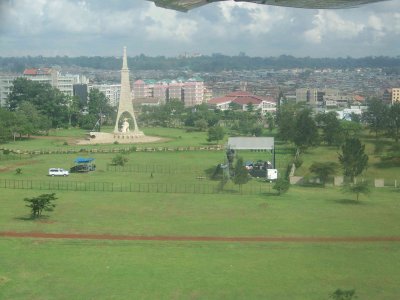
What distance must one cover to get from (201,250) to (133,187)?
5.88 meters

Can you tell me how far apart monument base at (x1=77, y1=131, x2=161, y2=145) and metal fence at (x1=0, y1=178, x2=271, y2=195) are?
34.9 ft

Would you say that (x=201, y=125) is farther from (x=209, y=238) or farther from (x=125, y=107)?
(x=209, y=238)

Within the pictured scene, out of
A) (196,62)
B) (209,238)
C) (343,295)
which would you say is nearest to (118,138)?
(209,238)

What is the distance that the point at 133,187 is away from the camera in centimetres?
1452

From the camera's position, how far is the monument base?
85.9ft

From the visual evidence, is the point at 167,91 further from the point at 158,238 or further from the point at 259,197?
the point at 158,238

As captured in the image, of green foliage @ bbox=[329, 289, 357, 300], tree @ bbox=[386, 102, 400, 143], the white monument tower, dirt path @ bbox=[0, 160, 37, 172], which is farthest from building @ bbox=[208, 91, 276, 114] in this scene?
green foliage @ bbox=[329, 289, 357, 300]

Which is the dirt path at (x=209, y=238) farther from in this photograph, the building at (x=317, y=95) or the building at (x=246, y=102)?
the building at (x=317, y=95)

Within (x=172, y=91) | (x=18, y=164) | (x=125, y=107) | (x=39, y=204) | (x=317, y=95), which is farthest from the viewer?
(x=172, y=91)

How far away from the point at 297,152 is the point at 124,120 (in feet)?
36.1

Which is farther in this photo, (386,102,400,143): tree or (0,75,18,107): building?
(0,75,18,107): building

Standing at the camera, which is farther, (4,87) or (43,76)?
(43,76)

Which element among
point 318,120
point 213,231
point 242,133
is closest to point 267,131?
point 242,133

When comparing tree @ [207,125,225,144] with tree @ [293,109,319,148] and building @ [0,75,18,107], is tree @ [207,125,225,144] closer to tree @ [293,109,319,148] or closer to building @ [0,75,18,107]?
tree @ [293,109,319,148]
